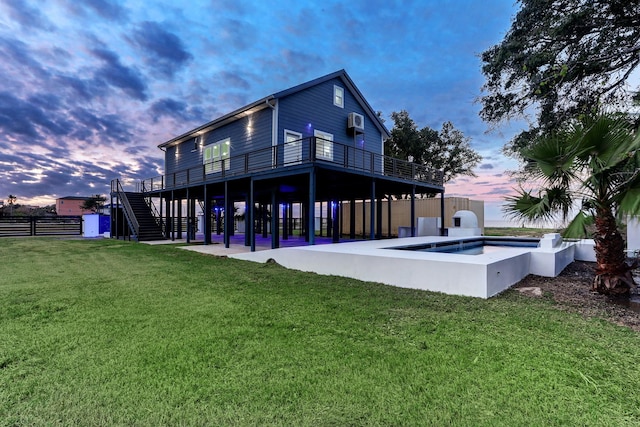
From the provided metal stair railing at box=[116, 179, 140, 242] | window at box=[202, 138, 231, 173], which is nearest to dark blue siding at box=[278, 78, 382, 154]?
window at box=[202, 138, 231, 173]

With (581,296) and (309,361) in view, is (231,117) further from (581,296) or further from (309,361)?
(581,296)

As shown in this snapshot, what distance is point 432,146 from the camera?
88.7 ft

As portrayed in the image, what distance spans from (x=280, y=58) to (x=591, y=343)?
20485 millimetres

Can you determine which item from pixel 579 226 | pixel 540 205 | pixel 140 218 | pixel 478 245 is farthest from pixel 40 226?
pixel 579 226

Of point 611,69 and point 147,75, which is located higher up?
point 147,75

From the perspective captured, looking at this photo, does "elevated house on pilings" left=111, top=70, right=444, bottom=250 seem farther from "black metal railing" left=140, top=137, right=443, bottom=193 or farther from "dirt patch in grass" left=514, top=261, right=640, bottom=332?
"dirt patch in grass" left=514, top=261, right=640, bottom=332

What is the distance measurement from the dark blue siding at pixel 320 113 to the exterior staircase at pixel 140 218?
9.26 meters

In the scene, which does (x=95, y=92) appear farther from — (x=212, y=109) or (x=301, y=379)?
(x=301, y=379)

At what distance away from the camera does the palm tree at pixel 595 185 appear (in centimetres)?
461

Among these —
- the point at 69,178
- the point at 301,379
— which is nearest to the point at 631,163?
the point at 301,379

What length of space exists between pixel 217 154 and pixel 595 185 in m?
14.7

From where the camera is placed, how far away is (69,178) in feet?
96.5

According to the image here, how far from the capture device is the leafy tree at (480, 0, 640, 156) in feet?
26.6

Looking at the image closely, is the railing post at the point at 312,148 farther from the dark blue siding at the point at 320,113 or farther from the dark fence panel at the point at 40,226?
the dark fence panel at the point at 40,226
